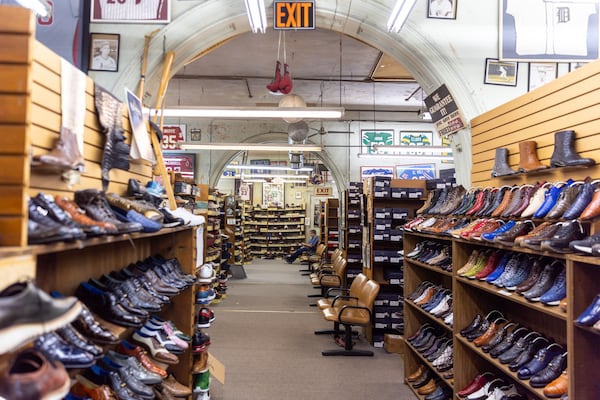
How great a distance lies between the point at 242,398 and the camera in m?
4.51

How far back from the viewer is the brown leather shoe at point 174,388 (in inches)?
127

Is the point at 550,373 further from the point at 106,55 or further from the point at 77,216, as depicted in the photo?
the point at 106,55

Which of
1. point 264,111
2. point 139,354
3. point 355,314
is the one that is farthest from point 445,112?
point 139,354

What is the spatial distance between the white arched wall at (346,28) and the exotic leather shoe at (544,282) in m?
2.41

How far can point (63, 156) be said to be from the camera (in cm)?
193

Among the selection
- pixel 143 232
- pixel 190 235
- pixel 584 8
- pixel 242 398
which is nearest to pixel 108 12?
pixel 190 235

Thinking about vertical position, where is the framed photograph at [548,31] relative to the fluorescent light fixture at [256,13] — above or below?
above

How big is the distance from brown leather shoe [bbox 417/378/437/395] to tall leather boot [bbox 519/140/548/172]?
83.0 inches

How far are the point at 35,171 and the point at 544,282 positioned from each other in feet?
8.68

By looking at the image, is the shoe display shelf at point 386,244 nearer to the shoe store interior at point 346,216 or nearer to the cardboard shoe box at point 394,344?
the shoe store interior at point 346,216

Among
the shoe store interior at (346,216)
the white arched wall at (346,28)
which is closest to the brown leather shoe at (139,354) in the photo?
the shoe store interior at (346,216)

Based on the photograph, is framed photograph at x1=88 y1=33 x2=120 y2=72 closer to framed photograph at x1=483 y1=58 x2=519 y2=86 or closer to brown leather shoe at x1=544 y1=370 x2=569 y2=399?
framed photograph at x1=483 y1=58 x2=519 y2=86

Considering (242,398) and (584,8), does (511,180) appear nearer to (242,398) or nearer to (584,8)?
(584,8)

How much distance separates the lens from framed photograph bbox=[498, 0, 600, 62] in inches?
201
